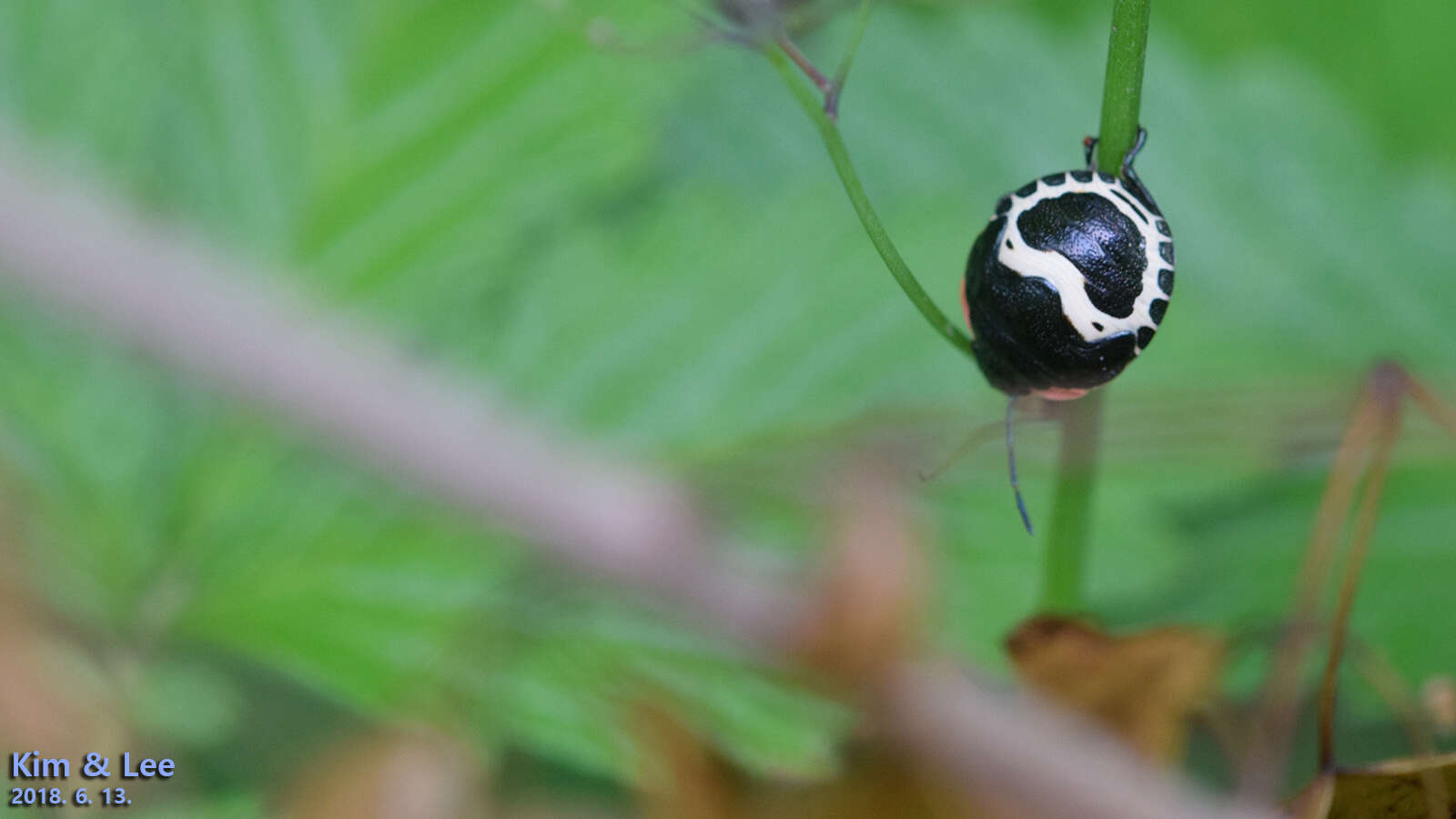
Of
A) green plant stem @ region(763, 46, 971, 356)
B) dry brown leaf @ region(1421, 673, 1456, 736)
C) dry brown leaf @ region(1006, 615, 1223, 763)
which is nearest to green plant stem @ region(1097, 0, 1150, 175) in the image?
green plant stem @ region(763, 46, 971, 356)

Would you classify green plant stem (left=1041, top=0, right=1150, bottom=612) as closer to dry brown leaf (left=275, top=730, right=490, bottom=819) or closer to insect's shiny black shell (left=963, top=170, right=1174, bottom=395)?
insect's shiny black shell (left=963, top=170, right=1174, bottom=395)

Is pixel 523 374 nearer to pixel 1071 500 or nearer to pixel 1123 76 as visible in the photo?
pixel 1071 500

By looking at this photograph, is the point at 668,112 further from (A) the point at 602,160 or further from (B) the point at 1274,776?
(B) the point at 1274,776

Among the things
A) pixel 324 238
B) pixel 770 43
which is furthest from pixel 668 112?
pixel 770 43

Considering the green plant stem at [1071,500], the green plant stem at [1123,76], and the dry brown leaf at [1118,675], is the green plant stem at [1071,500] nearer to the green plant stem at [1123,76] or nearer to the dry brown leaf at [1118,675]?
the dry brown leaf at [1118,675]

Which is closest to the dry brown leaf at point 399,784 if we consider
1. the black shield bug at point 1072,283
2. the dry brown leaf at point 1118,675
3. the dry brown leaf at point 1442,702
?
the dry brown leaf at point 1118,675

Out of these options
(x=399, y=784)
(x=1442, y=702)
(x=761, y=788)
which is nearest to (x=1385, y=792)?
(x=1442, y=702)
